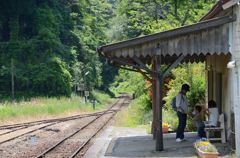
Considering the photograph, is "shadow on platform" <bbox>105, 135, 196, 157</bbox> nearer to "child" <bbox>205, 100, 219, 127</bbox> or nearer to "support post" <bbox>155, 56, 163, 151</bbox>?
"support post" <bbox>155, 56, 163, 151</bbox>

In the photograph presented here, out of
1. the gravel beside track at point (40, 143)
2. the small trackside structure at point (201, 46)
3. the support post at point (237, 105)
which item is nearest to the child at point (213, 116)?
the small trackside structure at point (201, 46)

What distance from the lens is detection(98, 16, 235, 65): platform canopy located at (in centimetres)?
1388

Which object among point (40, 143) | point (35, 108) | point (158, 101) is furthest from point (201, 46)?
point (35, 108)

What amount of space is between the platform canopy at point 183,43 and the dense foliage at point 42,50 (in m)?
35.0

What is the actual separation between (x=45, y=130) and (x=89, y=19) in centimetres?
5693

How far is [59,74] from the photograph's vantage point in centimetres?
5738

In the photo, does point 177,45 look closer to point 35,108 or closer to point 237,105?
point 237,105

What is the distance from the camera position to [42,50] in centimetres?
5975

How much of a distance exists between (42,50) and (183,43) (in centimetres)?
4658

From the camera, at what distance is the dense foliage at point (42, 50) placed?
5600 cm

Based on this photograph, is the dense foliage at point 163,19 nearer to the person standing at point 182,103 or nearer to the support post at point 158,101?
the person standing at point 182,103

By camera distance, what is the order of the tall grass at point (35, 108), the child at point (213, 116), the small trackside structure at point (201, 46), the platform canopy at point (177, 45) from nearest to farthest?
1. the small trackside structure at point (201, 46)
2. the platform canopy at point (177, 45)
3. the child at point (213, 116)
4. the tall grass at point (35, 108)

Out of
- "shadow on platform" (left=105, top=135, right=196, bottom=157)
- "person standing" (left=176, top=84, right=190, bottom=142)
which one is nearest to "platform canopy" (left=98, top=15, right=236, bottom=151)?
"shadow on platform" (left=105, top=135, right=196, bottom=157)

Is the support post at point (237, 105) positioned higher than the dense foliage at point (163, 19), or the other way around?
the dense foliage at point (163, 19)
